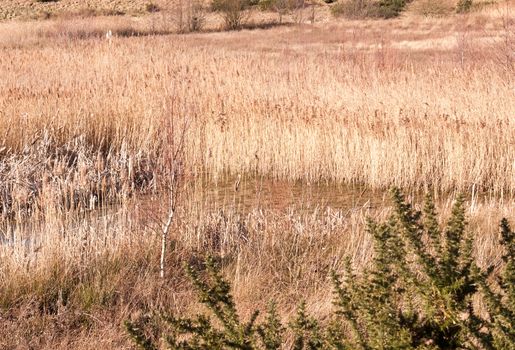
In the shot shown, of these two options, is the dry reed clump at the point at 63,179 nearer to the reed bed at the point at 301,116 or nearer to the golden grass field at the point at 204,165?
the golden grass field at the point at 204,165

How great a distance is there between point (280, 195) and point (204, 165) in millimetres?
1073

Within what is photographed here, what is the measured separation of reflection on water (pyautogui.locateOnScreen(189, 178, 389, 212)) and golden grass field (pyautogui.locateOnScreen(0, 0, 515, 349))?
8cm

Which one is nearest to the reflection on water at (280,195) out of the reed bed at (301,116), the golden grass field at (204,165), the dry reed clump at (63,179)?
the golden grass field at (204,165)

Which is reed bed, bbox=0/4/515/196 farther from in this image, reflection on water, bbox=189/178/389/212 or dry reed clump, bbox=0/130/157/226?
dry reed clump, bbox=0/130/157/226

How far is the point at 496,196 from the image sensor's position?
645 cm

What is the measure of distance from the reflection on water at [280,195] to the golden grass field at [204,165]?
0.08 m

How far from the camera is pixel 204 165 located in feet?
23.6

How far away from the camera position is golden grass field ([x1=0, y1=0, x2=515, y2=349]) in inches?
151

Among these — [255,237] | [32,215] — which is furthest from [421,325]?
[32,215]

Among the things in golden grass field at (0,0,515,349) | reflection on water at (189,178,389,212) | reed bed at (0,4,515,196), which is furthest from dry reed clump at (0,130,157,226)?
reflection on water at (189,178,389,212)

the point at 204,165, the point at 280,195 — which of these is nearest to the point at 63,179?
the point at 204,165

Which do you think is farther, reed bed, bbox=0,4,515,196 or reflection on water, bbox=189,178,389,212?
reed bed, bbox=0,4,515,196

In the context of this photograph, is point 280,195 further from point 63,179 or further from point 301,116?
point 63,179

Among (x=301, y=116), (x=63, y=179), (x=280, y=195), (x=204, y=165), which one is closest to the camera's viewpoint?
(x=63, y=179)
